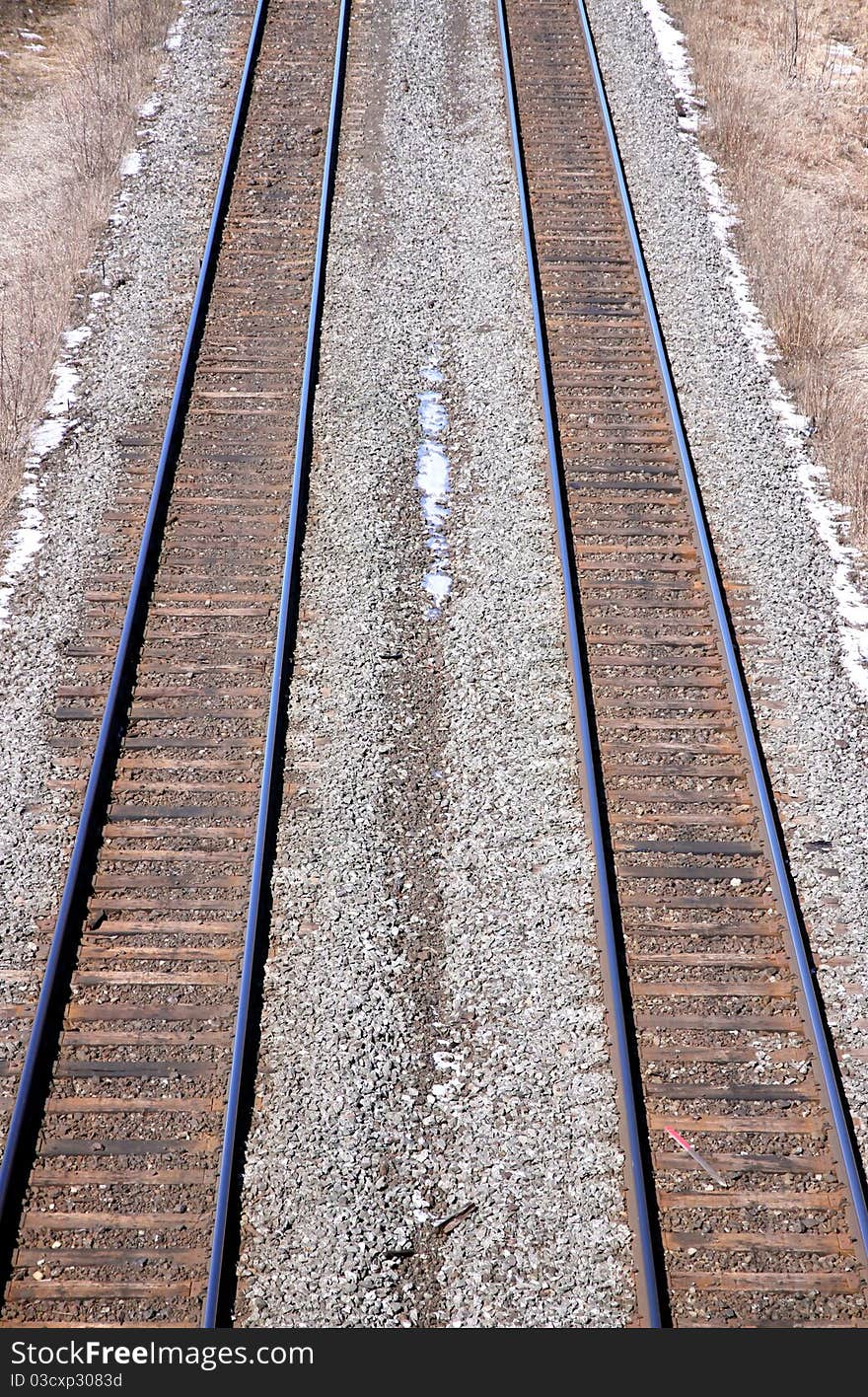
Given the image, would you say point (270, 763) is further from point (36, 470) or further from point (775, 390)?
point (775, 390)

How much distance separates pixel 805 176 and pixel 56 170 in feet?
29.6

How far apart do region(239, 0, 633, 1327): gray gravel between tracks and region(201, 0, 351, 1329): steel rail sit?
14 cm

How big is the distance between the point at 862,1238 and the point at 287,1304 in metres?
2.77

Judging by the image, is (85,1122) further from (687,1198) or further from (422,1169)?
(687,1198)

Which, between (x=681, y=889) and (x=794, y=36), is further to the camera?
(x=794, y=36)

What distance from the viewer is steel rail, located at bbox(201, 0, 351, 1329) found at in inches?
232

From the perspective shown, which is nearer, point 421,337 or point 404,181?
point 421,337

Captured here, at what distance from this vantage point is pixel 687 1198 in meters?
6.23

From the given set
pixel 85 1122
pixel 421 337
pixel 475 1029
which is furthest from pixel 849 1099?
pixel 421 337

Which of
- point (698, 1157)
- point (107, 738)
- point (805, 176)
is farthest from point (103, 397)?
point (805, 176)

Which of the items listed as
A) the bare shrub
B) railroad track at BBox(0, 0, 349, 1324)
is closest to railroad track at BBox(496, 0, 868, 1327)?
railroad track at BBox(0, 0, 349, 1324)

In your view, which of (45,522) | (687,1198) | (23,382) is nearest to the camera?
(687,1198)

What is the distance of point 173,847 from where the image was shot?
769cm

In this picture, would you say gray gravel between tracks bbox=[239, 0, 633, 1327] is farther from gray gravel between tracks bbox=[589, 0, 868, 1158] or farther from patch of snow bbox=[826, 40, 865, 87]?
patch of snow bbox=[826, 40, 865, 87]
